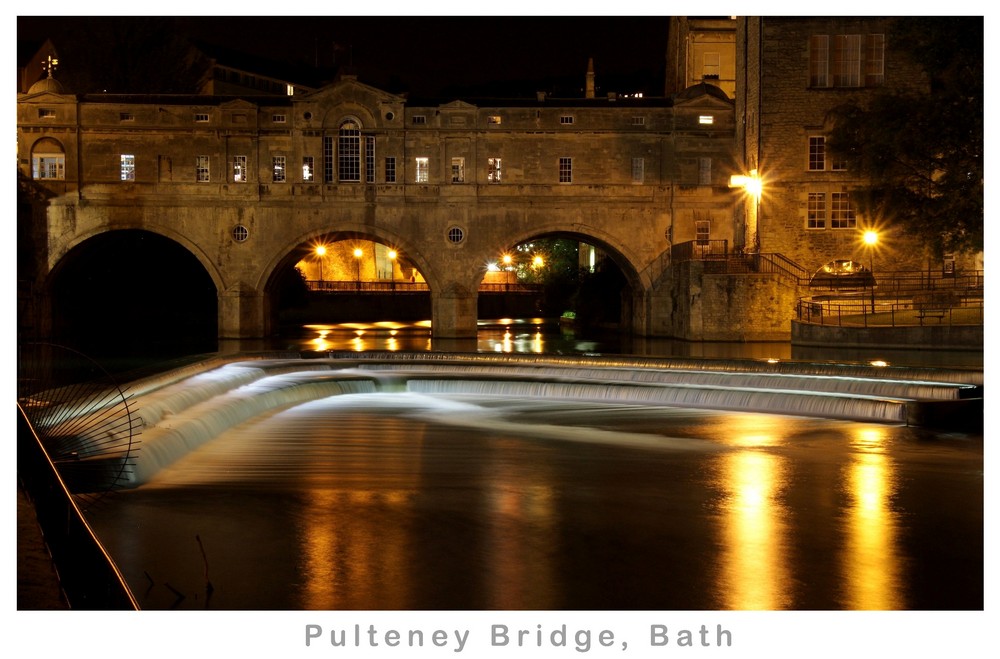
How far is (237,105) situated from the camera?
1560 inches

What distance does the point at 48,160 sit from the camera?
3916 centimetres

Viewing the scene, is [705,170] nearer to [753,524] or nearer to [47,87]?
[47,87]

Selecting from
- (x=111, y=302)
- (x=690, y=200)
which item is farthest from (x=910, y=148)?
(x=111, y=302)

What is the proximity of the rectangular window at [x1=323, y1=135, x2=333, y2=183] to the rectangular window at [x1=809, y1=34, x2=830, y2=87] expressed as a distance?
1736cm

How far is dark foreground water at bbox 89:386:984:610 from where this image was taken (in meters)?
8.77

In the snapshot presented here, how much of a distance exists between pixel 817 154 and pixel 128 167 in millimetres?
24906

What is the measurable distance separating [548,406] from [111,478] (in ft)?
31.6

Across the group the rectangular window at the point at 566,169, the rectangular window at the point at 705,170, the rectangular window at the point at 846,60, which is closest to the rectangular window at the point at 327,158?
the rectangular window at the point at 566,169

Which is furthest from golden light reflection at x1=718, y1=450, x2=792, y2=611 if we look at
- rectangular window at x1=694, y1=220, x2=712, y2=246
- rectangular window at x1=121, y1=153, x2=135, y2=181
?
rectangular window at x1=121, y1=153, x2=135, y2=181

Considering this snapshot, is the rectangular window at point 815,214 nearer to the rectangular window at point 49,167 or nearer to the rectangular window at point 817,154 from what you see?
the rectangular window at point 817,154

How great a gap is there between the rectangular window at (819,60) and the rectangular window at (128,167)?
24.5m

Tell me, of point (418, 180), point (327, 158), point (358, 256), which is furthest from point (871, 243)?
point (358, 256)

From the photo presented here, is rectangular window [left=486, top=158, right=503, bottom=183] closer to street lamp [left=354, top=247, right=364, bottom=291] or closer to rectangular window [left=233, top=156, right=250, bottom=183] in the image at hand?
rectangular window [left=233, top=156, right=250, bottom=183]
